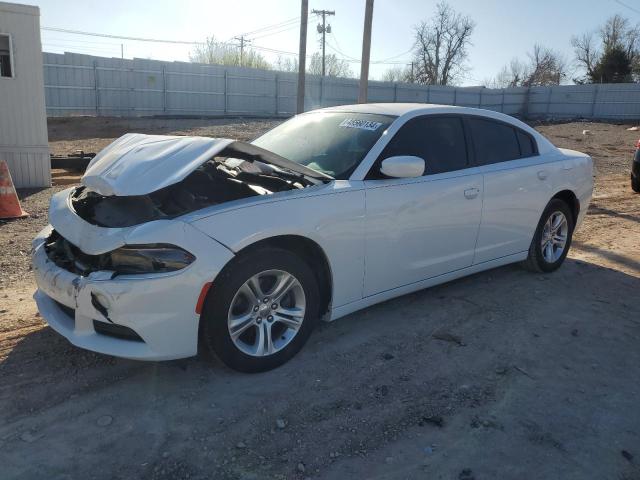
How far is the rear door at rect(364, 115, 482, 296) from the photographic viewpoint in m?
3.97

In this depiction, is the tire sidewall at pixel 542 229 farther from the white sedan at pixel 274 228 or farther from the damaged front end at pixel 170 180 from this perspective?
the damaged front end at pixel 170 180

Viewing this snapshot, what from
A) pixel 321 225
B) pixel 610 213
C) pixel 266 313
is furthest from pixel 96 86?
pixel 266 313

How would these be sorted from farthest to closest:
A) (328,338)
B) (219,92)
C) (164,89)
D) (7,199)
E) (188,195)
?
1. (219,92)
2. (164,89)
3. (7,199)
4. (328,338)
5. (188,195)

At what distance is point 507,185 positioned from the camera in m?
4.97

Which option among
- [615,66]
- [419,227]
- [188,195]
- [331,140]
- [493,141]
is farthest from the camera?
[615,66]

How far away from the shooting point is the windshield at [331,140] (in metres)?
4.16

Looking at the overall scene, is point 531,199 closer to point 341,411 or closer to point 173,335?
point 341,411

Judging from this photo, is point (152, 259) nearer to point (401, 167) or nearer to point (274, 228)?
point (274, 228)

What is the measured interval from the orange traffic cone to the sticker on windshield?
505 centimetres

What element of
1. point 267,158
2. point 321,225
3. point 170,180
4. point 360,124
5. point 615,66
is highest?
point 615,66

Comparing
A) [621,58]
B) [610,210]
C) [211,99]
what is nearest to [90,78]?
[211,99]

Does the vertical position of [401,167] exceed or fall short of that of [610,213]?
it exceeds it

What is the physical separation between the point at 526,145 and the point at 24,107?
797cm

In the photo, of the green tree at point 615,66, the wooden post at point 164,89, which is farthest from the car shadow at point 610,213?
the green tree at point 615,66
